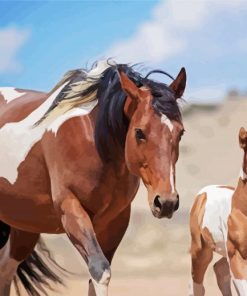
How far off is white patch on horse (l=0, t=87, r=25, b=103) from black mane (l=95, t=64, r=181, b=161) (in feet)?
2.25

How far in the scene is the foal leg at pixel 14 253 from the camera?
12.2 ft

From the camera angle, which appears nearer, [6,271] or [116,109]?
[116,109]

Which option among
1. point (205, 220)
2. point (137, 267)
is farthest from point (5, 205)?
point (137, 267)

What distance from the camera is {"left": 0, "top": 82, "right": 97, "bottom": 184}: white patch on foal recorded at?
317cm

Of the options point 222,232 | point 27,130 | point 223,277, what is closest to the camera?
point 27,130

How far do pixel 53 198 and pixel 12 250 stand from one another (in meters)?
0.79

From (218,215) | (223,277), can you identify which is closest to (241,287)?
(218,215)

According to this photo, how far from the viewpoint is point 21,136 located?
10.8 ft

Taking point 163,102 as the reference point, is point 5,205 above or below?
below

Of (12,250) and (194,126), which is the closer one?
(12,250)

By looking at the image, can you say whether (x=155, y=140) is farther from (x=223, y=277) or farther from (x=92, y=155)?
(x=223, y=277)

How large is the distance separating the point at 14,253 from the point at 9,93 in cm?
84

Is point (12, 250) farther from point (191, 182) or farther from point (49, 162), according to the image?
point (191, 182)

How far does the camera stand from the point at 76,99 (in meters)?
3.18
